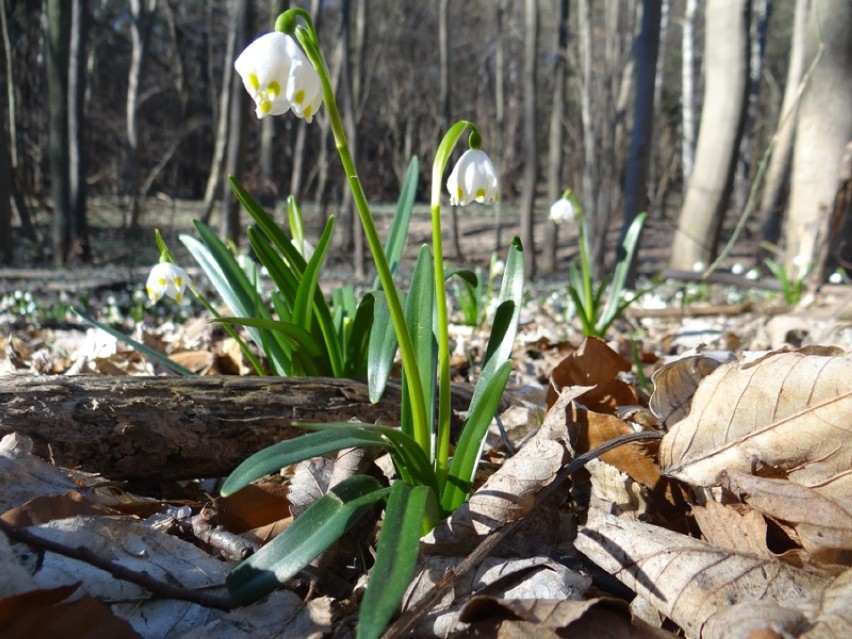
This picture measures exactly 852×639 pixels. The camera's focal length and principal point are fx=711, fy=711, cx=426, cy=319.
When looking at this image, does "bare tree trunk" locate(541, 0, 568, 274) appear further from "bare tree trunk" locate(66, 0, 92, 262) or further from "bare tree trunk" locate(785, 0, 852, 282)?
"bare tree trunk" locate(66, 0, 92, 262)

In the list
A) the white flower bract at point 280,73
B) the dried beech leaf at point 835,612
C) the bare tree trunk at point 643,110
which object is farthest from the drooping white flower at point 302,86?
the bare tree trunk at point 643,110

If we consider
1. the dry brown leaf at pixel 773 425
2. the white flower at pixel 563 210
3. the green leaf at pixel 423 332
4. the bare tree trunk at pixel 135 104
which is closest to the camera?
the dry brown leaf at pixel 773 425

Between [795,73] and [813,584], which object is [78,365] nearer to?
[813,584]

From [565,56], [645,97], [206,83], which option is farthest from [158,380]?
[206,83]

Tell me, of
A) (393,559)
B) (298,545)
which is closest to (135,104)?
(298,545)

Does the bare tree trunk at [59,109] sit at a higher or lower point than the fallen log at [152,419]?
higher

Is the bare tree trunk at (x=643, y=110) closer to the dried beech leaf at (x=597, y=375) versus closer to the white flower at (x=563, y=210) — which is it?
the white flower at (x=563, y=210)

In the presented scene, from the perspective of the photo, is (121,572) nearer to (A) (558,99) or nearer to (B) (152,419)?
(B) (152,419)
